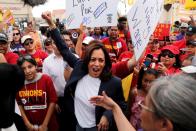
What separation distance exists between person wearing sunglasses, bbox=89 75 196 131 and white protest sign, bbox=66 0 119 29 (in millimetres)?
2924

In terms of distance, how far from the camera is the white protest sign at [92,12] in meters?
4.34

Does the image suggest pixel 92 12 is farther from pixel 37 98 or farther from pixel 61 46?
pixel 37 98

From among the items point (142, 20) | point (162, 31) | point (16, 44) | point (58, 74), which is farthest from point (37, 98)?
point (162, 31)

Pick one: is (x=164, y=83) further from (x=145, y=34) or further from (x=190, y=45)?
(x=190, y=45)

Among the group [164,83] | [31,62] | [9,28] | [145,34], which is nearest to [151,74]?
[145,34]

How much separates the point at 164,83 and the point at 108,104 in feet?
2.72

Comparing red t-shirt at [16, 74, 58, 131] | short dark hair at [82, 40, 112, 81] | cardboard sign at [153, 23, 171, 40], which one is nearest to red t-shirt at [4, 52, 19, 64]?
red t-shirt at [16, 74, 58, 131]

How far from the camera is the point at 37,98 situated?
11.8 feet

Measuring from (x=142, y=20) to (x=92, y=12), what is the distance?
130 centimetres

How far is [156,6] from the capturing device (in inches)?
130

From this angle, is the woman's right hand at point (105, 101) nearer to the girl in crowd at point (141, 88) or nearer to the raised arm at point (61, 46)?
the girl in crowd at point (141, 88)

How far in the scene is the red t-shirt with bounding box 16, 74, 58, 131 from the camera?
3.55 m

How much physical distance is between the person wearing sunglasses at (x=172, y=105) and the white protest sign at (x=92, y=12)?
292 centimetres

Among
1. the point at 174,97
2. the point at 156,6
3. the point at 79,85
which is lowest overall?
the point at 79,85
